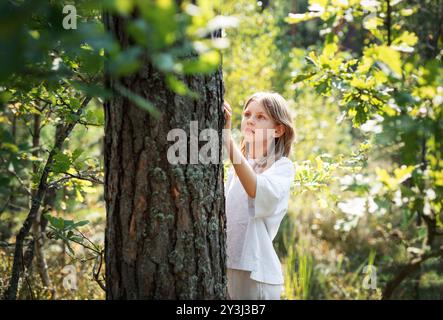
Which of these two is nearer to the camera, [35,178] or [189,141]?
[189,141]

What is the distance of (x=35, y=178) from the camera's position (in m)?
2.34

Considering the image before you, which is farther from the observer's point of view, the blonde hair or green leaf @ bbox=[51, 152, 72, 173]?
the blonde hair

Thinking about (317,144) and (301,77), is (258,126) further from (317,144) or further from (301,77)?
(317,144)

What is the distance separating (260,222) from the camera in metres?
2.19

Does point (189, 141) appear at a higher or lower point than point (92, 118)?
lower

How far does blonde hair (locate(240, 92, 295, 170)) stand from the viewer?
94.2 inches

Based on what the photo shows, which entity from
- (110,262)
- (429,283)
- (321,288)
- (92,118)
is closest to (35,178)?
(92,118)

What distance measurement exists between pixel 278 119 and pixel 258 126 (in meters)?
0.10

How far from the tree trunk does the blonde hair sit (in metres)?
0.67

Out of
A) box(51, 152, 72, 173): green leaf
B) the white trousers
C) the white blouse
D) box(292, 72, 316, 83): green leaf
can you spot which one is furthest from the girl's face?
box(51, 152, 72, 173): green leaf

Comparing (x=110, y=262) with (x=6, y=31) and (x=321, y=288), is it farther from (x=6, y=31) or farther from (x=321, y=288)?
(x=321, y=288)

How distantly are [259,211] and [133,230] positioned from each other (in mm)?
593

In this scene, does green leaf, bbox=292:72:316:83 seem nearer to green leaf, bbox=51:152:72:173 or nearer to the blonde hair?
the blonde hair

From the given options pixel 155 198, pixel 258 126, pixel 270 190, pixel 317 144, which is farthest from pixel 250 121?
pixel 317 144
